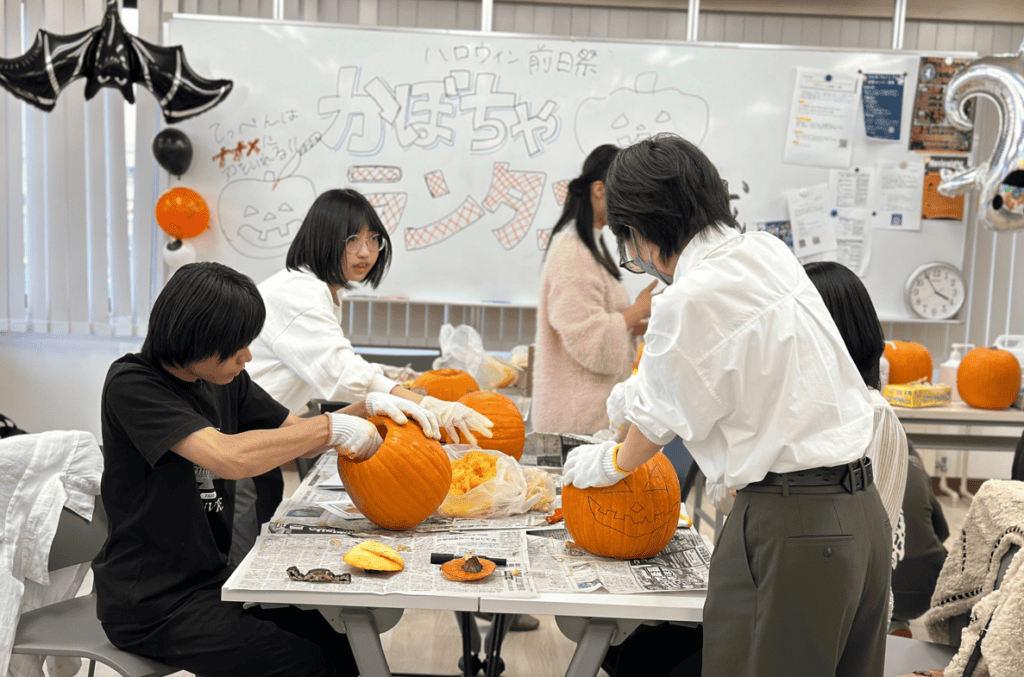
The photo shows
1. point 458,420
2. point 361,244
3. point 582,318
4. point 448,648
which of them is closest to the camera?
point 458,420

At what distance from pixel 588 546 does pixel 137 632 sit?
33.2 inches

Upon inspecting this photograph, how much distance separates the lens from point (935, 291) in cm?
423

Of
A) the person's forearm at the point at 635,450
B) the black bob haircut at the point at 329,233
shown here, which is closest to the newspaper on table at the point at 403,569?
the person's forearm at the point at 635,450

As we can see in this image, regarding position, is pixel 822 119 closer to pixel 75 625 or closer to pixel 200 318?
pixel 200 318

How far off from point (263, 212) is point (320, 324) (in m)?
2.28

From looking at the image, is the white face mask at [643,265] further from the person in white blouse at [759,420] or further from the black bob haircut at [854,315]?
the black bob haircut at [854,315]

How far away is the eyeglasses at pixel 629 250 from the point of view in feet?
4.43

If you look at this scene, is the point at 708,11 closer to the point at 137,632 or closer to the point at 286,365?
the point at 286,365

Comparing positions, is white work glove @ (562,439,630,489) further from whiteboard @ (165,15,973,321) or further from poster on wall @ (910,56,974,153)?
poster on wall @ (910,56,974,153)

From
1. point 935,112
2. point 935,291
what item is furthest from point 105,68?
point 935,291

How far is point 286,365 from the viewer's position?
Result: 2143 mm

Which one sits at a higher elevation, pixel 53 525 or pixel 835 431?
pixel 835 431

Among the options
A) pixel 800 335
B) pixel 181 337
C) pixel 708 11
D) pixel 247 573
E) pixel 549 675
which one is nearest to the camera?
pixel 800 335

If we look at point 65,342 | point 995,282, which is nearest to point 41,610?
point 65,342
